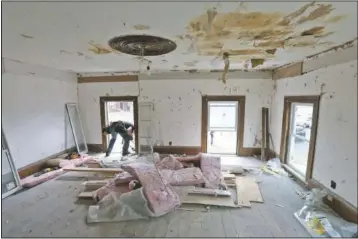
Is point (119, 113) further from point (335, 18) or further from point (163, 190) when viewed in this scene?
point (335, 18)

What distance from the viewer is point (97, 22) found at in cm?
167

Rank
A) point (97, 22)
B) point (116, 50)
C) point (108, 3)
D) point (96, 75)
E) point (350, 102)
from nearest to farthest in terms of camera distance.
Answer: point (350, 102), point (108, 3), point (97, 22), point (116, 50), point (96, 75)

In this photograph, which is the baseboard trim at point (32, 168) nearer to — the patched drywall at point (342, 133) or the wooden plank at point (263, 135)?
the patched drywall at point (342, 133)

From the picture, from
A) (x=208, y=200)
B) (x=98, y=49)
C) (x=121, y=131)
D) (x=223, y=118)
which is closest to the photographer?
(x=98, y=49)

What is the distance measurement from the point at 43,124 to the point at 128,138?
70.8 inches

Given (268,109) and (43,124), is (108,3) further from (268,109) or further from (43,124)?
(268,109)

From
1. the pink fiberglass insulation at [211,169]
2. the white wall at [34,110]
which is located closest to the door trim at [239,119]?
the pink fiberglass insulation at [211,169]

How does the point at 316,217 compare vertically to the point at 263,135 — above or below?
below

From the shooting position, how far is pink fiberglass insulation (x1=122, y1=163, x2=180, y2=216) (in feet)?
7.95

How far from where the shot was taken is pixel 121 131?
4770 millimetres

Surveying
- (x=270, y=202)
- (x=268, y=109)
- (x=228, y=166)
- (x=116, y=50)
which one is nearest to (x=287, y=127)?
(x=268, y=109)

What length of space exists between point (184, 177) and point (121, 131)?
2.27 meters

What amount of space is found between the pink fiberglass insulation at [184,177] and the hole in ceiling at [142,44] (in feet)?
6.29

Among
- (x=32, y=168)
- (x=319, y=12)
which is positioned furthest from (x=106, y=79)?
(x=319, y=12)
